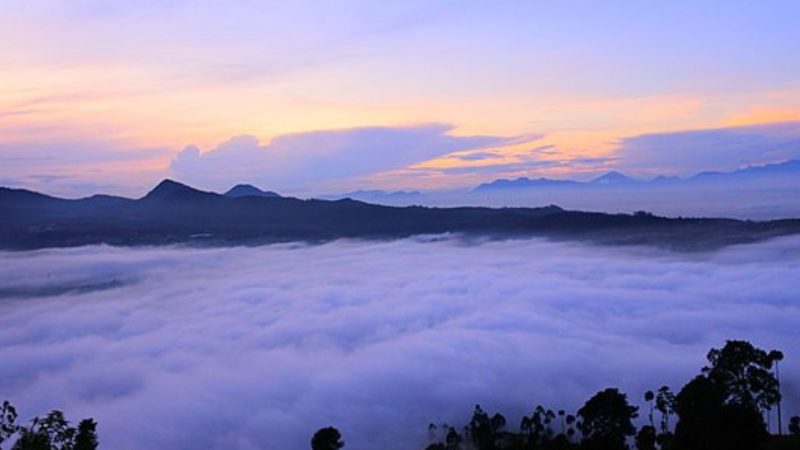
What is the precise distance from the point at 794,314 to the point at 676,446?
315 ft

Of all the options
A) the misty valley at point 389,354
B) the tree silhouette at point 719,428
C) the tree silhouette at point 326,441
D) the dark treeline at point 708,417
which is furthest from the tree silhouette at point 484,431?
the tree silhouette at point 719,428

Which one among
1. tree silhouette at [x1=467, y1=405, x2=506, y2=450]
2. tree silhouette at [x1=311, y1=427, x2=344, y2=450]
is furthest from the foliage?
tree silhouette at [x1=311, y1=427, x2=344, y2=450]

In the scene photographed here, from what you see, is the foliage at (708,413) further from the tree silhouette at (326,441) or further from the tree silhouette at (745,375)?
the tree silhouette at (326,441)

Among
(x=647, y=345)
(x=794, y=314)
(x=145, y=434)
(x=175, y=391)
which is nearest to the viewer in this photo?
(x=145, y=434)

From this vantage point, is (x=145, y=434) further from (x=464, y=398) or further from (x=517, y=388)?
(x=517, y=388)

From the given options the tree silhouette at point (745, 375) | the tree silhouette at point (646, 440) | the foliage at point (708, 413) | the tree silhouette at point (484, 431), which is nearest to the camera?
the foliage at point (708, 413)

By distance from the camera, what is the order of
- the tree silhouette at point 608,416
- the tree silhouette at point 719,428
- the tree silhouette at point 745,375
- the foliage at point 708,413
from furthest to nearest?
the tree silhouette at point 745,375
the tree silhouette at point 608,416
the foliage at point 708,413
the tree silhouette at point 719,428

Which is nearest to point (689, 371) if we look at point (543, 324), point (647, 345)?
point (647, 345)

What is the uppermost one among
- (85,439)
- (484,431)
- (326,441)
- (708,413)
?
(85,439)

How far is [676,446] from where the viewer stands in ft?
126

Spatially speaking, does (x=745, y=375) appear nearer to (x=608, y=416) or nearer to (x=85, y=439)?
(x=608, y=416)

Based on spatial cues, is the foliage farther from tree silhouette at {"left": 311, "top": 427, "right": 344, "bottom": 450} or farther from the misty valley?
tree silhouette at {"left": 311, "top": 427, "right": 344, "bottom": 450}

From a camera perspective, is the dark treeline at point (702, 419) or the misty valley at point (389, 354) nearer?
the dark treeline at point (702, 419)

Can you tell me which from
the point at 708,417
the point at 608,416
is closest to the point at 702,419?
the point at 708,417
